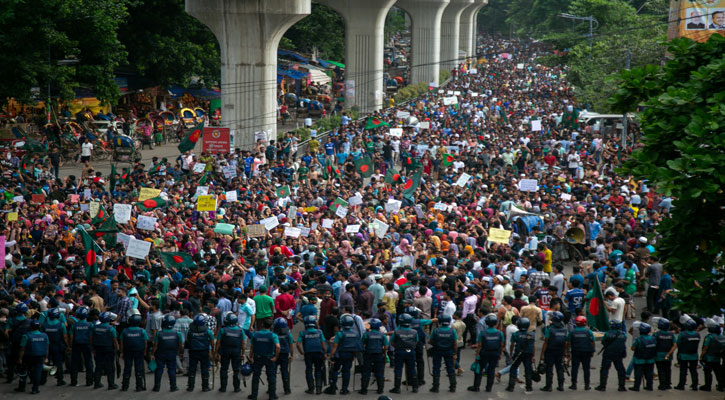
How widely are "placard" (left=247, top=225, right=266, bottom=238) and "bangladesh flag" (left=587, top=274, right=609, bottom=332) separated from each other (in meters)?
6.95

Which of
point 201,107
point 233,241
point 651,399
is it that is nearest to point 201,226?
point 233,241

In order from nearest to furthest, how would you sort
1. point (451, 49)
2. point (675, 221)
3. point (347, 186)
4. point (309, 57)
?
point (675, 221) < point (347, 186) < point (309, 57) < point (451, 49)

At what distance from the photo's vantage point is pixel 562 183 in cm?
2456

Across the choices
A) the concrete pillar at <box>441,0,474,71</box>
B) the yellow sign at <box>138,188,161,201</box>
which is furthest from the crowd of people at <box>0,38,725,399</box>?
the concrete pillar at <box>441,0,474,71</box>

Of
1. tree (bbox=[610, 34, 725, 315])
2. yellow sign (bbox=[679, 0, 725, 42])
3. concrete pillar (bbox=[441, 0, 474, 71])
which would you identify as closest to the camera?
tree (bbox=[610, 34, 725, 315])

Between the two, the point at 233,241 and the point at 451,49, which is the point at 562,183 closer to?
the point at 233,241

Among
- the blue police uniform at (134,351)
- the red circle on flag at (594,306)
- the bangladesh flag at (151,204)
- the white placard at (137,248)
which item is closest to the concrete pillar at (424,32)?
the bangladesh flag at (151,204)

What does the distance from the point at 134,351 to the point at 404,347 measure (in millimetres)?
3797

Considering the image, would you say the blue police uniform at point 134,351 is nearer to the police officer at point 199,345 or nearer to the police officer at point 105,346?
the police officer at point 105,346

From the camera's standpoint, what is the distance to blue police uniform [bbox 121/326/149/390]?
12938 mm

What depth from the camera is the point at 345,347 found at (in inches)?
505

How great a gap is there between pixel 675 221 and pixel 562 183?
14068mm

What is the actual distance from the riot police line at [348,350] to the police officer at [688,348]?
1 centimetres

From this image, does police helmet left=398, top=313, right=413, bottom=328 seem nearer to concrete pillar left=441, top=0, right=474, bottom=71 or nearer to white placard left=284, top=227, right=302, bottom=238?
white placard left=284, top=227, right=302, bottom=238
